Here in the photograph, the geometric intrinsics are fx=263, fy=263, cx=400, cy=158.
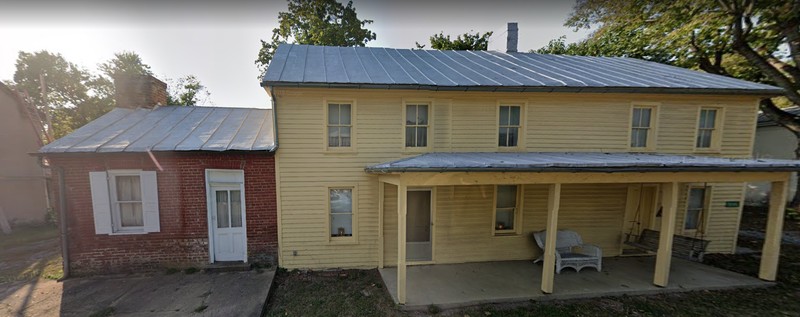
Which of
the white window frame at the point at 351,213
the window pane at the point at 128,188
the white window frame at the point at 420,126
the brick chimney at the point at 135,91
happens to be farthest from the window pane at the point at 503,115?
the brick chimney at the point at 135,91

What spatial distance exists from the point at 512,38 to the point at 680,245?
861 centimetres

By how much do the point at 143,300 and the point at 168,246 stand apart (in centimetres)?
143

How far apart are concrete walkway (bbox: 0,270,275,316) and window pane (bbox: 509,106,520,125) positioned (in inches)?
277

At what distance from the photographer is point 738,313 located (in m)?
4.99

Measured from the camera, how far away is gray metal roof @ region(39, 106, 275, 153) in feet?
19.8

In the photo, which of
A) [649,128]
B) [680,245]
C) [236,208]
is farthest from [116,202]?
[680,245]

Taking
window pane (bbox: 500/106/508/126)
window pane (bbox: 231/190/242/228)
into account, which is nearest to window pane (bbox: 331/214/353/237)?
window pane (bbox: 231/190/242/228)

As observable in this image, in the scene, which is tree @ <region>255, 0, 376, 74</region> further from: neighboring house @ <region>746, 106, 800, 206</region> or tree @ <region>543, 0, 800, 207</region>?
neighboring house @ <region>746, 106, 800, 206</region>

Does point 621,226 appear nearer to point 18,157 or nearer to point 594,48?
point 594,48

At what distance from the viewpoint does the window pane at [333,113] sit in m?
6.54

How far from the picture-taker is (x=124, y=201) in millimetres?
6289

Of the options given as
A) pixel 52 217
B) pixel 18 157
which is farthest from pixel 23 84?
pixel 52 217

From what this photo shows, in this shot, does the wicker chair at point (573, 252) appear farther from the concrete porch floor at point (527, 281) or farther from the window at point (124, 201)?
→ the window at point (124, 201)

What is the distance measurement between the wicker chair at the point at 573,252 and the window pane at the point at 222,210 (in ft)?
26.0
